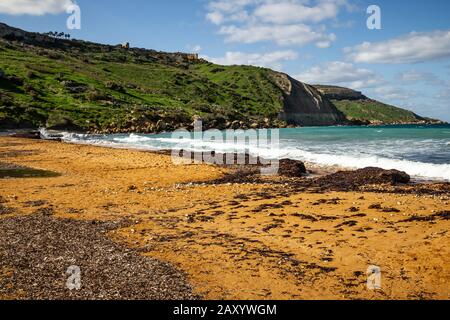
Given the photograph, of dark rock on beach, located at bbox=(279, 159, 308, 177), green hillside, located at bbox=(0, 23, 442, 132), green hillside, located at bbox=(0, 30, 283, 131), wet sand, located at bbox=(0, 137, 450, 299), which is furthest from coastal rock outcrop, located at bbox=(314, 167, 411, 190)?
green hillside, located at bbox=(0, 30, 283, 131)

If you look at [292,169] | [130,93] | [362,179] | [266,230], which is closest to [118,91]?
[130,93]

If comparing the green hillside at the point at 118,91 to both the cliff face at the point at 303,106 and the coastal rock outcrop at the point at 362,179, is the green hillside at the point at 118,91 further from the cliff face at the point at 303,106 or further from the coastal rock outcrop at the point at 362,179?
the coastal rock outcrop at the point at 362,179

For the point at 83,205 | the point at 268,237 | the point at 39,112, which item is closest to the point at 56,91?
the point at 39,112

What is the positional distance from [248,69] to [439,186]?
16741 cm

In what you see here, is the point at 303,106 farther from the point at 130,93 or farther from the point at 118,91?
the point at 118,91

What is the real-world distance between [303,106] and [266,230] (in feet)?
527

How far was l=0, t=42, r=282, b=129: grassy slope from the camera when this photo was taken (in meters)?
78.1

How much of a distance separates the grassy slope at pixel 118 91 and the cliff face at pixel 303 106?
5.54 m

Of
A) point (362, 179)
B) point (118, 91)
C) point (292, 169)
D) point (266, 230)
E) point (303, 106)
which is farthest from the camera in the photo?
point (303, 106)

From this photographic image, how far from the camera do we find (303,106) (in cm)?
16762

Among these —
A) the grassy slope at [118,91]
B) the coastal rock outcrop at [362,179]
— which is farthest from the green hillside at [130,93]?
the coastal rock outcrop at [362,179]
